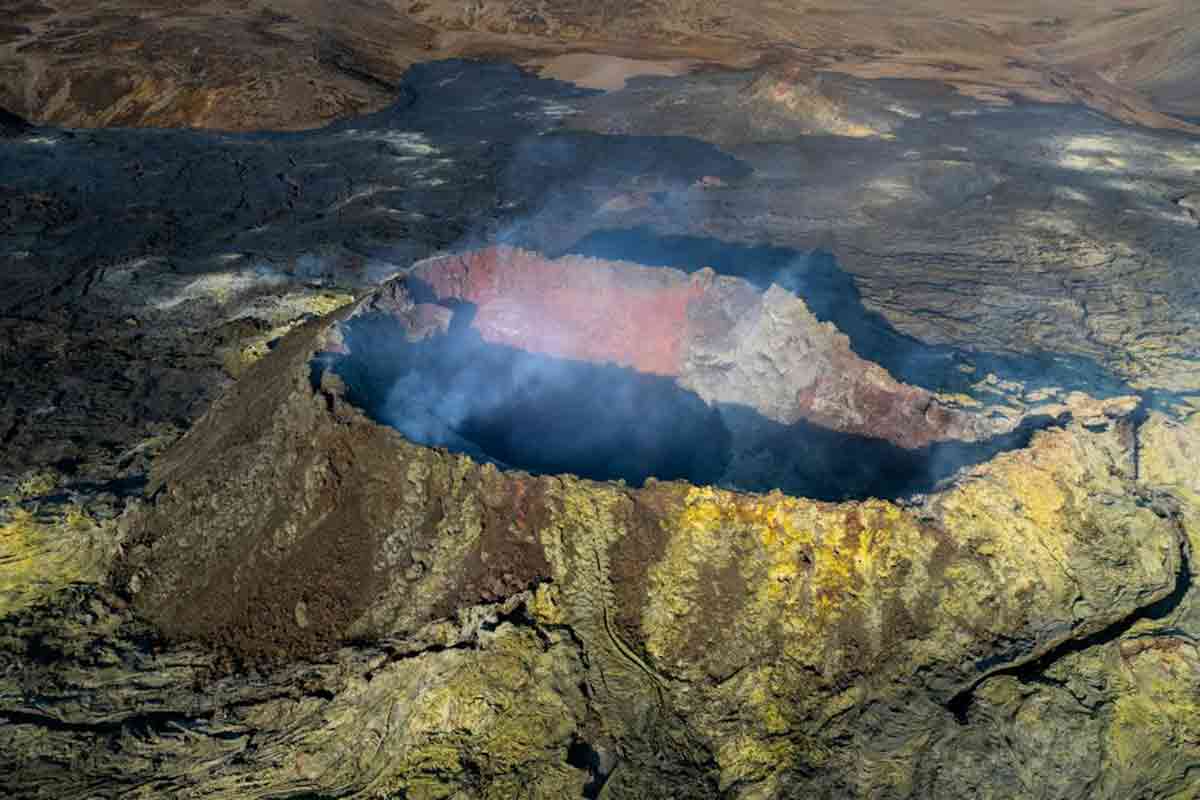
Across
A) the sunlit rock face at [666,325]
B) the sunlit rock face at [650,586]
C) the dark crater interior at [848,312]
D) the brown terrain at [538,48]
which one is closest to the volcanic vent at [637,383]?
the sunlit rock face at [666,325]

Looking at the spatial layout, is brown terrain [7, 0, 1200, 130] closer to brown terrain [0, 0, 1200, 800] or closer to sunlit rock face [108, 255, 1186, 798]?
brown terrain [0, 0, 1200, 800]

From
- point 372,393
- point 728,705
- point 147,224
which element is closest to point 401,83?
point 147,224

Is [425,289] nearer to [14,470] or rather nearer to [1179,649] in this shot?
[14,470]

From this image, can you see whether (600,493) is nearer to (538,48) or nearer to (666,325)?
(666,325)

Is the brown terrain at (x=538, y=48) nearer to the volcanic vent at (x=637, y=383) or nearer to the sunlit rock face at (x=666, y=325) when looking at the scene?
the sunlit rock face at (x=666, y=325)

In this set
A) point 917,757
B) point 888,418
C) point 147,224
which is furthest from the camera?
point 147,224

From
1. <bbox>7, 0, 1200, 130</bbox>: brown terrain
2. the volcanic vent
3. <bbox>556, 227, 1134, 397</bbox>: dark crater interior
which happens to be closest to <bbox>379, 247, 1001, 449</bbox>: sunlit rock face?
the volcanic vent
